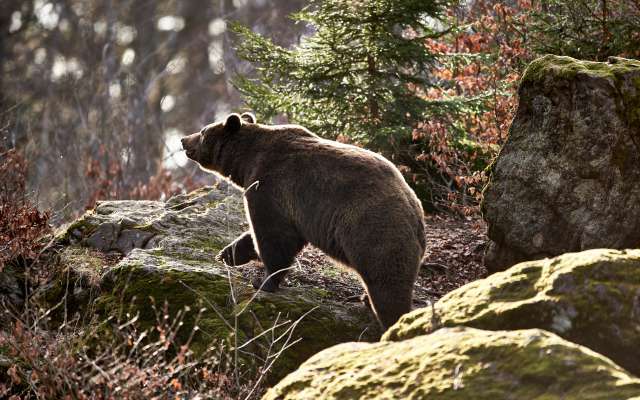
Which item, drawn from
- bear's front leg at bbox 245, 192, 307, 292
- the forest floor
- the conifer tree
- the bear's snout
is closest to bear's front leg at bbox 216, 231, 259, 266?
the forest floor

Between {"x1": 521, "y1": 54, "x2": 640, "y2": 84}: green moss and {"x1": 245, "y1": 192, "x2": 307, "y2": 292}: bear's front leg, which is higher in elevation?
{"x1": 521, "y1": 54, "x2": 640, "y2": 84}: green moss

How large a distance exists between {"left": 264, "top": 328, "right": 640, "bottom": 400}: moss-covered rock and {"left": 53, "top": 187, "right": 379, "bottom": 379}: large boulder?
76.0 inches

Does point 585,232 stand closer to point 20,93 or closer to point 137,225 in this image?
point 137,225

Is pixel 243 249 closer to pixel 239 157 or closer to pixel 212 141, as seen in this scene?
pixel 239 157

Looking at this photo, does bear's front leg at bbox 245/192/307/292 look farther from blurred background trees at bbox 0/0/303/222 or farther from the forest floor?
blurred background trees at bbox 0/0/303/222

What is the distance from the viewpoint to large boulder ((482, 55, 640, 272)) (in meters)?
6.84

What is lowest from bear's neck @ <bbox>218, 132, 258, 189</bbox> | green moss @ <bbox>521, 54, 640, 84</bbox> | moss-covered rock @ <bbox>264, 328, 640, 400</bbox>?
moss-covered rock @ <bbox>264, 328, 640, 400</bbox>

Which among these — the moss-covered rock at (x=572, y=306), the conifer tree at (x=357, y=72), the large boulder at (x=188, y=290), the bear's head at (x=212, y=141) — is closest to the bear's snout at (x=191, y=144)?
the bear's head at (x=212, y=141)

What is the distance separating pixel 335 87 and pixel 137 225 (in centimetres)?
376

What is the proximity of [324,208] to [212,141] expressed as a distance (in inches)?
82.1

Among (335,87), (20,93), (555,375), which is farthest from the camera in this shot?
(20,93)

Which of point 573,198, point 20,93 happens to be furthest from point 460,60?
point 20,93

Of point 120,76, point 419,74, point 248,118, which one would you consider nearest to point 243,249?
point 248,118

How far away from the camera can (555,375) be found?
3648 mm
